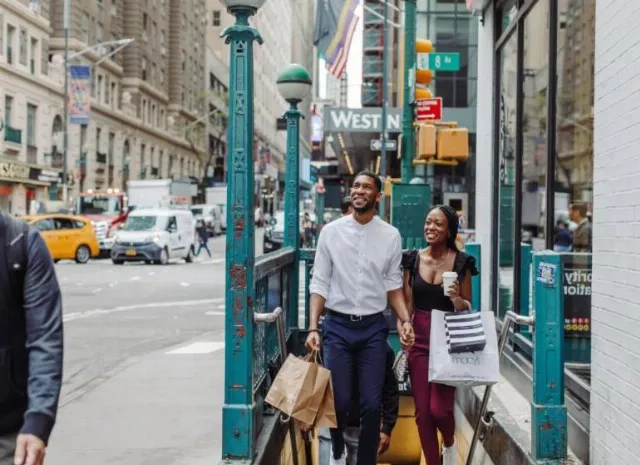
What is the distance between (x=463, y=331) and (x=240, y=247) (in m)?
1.51

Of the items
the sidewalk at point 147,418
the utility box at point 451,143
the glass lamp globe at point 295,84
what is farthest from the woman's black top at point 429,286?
the utility box at point 451,143

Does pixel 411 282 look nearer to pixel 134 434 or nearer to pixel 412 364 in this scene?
pixel 412 364

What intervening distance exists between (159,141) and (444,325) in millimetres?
70111

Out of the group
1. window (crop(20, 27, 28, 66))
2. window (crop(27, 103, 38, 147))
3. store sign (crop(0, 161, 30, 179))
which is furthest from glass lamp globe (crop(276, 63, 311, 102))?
window (crop(27, 103, 38, 147))

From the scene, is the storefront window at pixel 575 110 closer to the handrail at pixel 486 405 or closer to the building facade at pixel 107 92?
the handrail at pixel 486 405

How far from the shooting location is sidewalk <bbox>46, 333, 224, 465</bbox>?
19.8 ft

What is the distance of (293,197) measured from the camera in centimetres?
898

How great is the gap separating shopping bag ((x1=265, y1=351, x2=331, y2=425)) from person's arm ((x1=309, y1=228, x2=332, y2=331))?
346 mm

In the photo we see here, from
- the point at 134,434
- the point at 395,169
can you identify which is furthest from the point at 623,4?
the point at 395,169

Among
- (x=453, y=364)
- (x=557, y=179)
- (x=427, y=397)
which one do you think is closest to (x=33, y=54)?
(x=557, y=179)

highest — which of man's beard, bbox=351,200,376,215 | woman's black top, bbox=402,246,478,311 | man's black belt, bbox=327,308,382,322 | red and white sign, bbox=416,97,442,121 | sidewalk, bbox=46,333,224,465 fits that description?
red and white sign, bbox=416,97,442,121

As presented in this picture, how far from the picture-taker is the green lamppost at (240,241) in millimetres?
5012

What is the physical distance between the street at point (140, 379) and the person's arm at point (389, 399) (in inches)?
50.0

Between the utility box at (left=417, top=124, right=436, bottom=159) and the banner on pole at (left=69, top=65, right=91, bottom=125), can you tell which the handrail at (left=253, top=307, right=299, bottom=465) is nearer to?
the utility box at (left=417, top=124, right=436, bottom=159)
